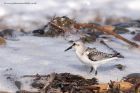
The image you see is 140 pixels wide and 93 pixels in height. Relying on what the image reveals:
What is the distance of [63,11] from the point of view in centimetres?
959

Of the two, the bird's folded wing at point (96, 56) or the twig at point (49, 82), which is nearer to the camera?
the twig at point (49, 82)

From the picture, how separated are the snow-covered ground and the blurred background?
89cm

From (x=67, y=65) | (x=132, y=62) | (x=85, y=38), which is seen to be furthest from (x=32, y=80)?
(x=85, y=38)

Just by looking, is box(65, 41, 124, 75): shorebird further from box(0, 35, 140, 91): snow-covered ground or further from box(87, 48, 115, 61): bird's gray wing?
box(0, 35, 140, 91): snow-covered ground

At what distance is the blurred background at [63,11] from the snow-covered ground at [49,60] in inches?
35.2

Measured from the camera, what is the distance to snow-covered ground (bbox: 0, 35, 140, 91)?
6.21 metres

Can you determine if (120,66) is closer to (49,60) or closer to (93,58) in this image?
(93,58)

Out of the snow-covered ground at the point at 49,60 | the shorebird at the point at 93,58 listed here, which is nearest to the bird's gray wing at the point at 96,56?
the shorebird at the point at 93,58

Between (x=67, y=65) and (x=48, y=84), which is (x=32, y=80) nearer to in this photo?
(x=48, y=84)

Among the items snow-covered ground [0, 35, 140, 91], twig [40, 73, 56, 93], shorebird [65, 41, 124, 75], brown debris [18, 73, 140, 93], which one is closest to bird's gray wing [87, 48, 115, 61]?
shorebird [65, 41, 124, 75]

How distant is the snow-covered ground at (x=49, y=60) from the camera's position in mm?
6211

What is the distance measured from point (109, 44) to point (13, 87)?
2566 mm

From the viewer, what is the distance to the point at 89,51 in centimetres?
645

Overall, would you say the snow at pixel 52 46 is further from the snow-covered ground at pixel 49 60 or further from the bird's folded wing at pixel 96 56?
the bird's folded wing at pixel 96 56
